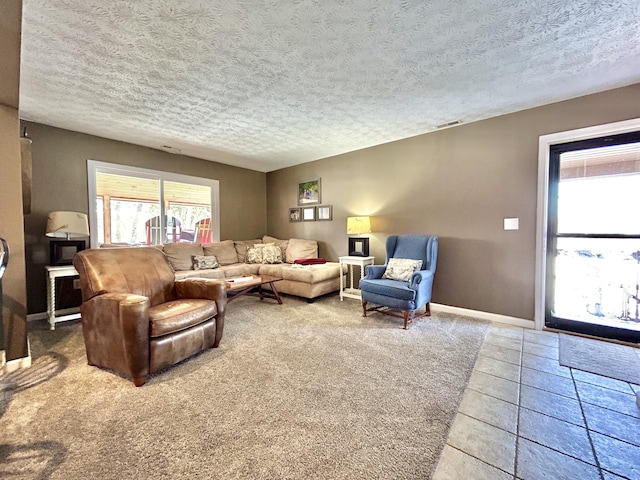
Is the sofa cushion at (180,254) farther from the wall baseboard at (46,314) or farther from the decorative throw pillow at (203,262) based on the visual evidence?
the wall baseboard at (46,314)

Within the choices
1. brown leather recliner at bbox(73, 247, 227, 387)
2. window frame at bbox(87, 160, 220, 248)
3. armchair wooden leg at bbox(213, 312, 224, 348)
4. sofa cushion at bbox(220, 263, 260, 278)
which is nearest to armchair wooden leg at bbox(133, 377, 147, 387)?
brown leather recliner at bbox(73, 247, 227, 387)

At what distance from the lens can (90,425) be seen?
1469 mm

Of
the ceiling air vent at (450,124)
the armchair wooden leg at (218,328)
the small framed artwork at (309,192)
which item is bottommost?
the armchair wooden leg at (218,328)

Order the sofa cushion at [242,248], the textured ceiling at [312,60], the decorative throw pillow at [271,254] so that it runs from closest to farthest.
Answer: the textured ceiling at [312,60] → the decorative throw pillow at [271,254] → the sofa cushion at [242,248]

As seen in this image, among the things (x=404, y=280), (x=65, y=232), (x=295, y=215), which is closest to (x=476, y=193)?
(x=404, y=280)

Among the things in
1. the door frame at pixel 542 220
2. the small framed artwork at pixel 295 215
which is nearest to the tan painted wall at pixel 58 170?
the small framed artwork at pixel 295 215

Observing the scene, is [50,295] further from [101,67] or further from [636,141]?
[636,141]

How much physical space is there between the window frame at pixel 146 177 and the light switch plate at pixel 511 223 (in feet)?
15.0

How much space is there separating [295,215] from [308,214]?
358 millimetres

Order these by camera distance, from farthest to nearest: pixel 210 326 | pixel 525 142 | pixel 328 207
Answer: pixel 328 207
pixel 525 142
pixel 210 326

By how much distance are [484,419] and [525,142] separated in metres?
2.84

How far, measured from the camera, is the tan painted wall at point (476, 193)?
286cm

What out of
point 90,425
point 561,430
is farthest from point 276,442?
point 561,430

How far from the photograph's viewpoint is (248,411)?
159 cm
